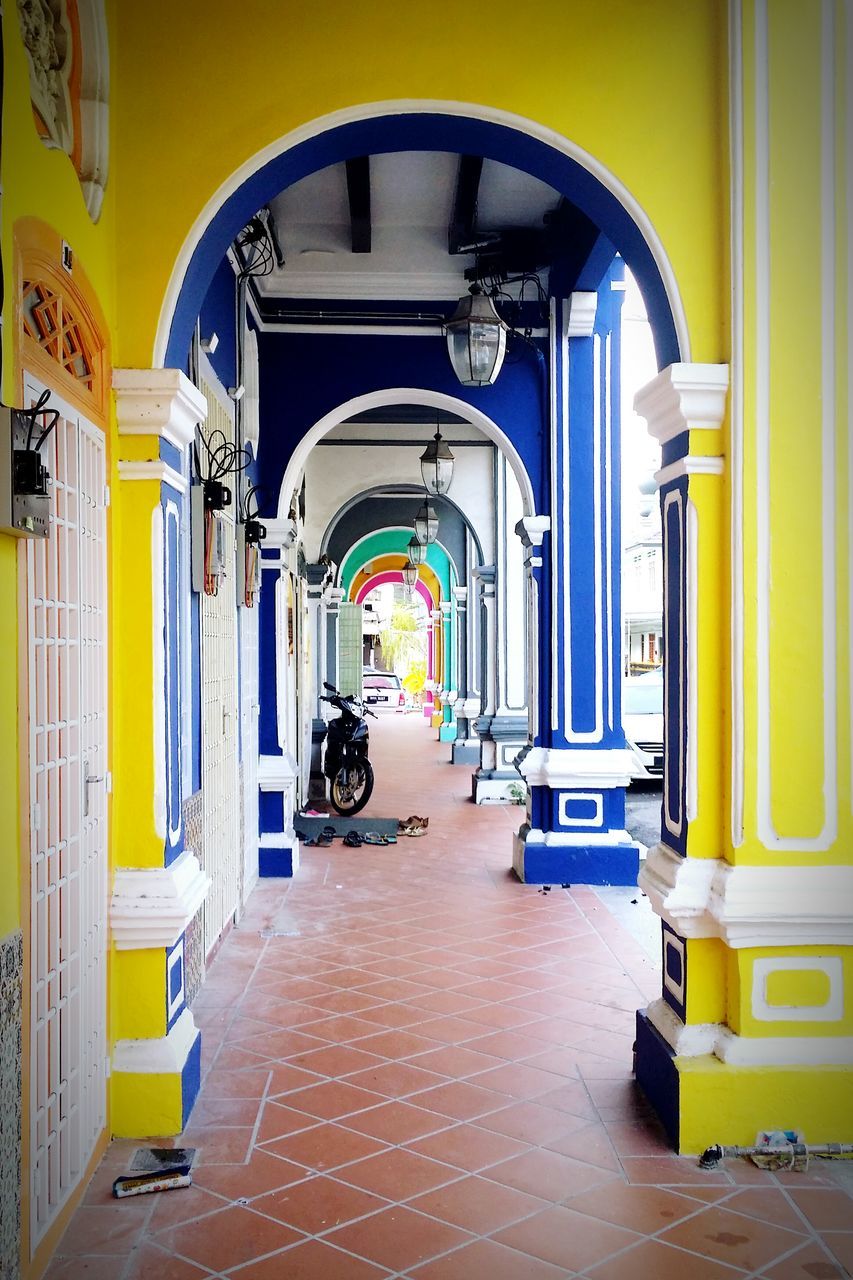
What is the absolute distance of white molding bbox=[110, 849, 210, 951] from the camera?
3.17 m

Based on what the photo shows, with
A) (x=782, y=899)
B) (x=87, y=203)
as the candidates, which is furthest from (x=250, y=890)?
(x=87, y=203)

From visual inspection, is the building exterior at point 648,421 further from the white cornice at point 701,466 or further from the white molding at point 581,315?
the white molding at point 581,315

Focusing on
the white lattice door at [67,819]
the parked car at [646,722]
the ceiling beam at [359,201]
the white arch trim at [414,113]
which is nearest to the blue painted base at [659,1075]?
the white lattice door at [67,819]

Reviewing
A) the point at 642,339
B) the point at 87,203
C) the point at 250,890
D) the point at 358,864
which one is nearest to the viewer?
the point at 87,203

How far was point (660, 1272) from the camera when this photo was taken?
98.8 inches

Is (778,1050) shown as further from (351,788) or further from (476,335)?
(351,788)

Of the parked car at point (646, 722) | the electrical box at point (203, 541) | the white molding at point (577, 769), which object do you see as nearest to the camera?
the electrical box at point (203, 541)

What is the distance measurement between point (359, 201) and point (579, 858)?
428 centimetres

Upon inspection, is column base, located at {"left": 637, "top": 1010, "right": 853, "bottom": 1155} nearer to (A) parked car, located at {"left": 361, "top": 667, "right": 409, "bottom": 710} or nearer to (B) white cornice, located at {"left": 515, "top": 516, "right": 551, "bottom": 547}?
(B) white cornice, located at {"left": 515, "top": 516, "right": 551, "bottom": 547}

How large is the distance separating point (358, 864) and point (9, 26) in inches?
241

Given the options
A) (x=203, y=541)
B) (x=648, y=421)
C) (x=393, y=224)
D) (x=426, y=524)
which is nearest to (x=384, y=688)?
(x=426, y=524)

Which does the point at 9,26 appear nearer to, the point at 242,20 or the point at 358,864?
the point at 242,20

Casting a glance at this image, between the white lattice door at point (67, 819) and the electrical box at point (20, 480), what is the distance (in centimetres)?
18

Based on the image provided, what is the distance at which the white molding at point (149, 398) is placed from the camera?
10.4 feet
